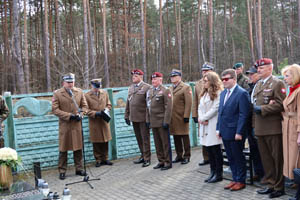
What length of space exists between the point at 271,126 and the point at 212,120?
107cm

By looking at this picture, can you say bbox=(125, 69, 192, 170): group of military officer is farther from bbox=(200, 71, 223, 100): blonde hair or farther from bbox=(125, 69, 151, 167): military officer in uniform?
bbox=(200, 71, 223, 100): blonde hair

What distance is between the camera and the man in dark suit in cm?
484

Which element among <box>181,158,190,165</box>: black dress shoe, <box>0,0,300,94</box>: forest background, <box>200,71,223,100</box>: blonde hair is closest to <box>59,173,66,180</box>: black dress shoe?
<box>181,158,190,165</box>: black dress shoe

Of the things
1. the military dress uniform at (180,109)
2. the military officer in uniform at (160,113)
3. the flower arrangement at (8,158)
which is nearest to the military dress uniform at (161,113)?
the military officer in uniform at (160,113)

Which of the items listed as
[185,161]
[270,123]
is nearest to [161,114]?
[185,161]

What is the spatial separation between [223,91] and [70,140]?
10.2ft

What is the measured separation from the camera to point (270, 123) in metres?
4.59

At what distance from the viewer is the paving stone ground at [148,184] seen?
5.02 m

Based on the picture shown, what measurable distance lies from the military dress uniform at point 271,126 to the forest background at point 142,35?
47.5 feet

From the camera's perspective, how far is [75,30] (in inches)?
1152

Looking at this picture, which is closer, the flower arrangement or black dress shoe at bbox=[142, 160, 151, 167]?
the flower arrangement

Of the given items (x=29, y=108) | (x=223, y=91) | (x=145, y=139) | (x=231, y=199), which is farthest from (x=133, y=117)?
(x=231, y=199)

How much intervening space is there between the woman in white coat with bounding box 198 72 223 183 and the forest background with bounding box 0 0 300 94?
1347 centimetres

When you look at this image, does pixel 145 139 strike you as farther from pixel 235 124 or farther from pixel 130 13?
pixel 130 13
